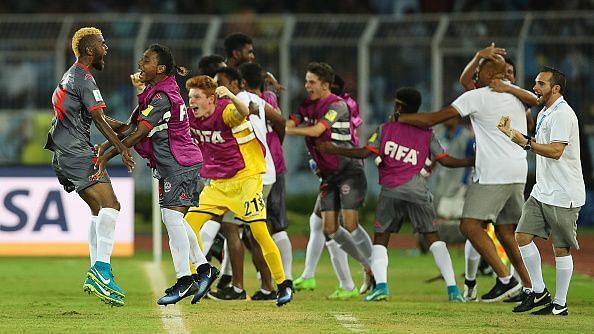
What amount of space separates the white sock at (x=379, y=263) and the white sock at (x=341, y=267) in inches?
17.7

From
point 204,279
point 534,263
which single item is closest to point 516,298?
point 534,263

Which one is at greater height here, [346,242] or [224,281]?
[346,242]

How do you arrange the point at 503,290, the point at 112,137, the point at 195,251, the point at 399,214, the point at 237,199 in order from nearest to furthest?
the point at 112,137 → the point at 195,251 → the point at 237,199 → the point at 503,290 → the point at 399,214

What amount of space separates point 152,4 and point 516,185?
17.6m

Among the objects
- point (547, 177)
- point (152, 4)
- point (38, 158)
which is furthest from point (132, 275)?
point (152, 4)

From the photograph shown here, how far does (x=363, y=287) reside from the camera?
49.2 feet

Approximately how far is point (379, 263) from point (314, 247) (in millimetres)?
1544

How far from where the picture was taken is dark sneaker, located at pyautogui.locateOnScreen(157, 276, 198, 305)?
11.9 metres

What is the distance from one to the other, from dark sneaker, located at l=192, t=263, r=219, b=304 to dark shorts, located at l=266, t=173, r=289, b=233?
7.34ft

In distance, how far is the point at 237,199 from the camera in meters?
12.9

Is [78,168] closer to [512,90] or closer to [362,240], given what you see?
[362,240]

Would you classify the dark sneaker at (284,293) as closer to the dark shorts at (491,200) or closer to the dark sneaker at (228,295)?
the dark sneaker at (228,295)

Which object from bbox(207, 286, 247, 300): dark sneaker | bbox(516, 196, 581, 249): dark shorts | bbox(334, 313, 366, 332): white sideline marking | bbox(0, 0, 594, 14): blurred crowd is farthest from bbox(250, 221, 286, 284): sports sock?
bbox(0, 0, 594, 14): blurred crowd

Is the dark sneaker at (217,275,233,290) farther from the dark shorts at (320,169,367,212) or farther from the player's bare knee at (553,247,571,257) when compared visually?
the player's bare knee at (553,247,571,257)
